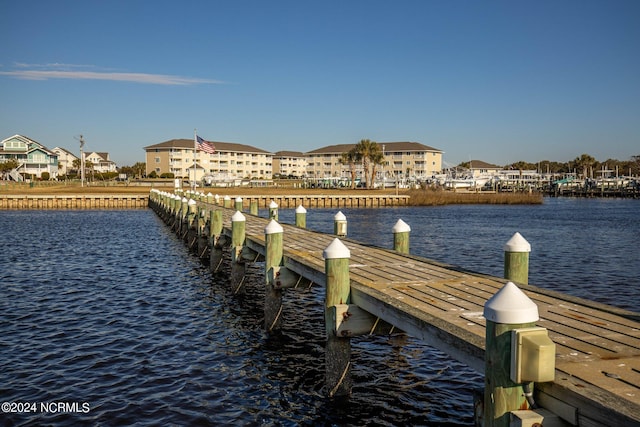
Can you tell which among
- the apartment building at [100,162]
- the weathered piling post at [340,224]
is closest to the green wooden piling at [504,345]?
the weathered piling post at [340,224]

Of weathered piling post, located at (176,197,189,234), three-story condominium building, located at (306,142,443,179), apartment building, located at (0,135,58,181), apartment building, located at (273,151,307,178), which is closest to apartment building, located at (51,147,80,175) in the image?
apartment building, located at (0,135,58,181)

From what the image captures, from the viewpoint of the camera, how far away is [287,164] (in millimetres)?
163875

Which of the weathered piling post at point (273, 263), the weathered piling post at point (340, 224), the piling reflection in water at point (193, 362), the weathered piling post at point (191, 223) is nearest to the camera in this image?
the piling reflection in water at point (193, 362)

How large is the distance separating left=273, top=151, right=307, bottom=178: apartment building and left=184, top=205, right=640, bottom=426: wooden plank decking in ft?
495

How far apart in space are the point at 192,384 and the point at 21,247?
2333 centimetres

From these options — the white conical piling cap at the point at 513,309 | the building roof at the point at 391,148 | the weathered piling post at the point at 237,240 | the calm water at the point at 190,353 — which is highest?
the building roof at the point at 391,148

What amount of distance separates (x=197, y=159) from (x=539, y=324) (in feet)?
439

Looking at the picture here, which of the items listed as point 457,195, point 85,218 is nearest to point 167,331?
point 85,218

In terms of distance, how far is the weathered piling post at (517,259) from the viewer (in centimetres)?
940

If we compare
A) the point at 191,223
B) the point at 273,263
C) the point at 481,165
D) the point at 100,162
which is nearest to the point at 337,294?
the point at 273,263

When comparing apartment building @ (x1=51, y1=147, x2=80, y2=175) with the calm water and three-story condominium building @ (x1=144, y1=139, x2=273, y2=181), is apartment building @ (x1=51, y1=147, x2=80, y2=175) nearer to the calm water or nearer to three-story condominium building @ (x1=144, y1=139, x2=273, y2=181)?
three-story condominium building @ (x1=144, y1=139, x2=273, y2=181)

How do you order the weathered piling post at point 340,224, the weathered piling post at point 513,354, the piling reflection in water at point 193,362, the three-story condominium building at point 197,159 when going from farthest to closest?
1. the three-story condominium building at point 197,159
2. the weathered piling post at point 340,224
3. the piling reflection in water at point 193,362
4. the weathered piling post at point 513,354

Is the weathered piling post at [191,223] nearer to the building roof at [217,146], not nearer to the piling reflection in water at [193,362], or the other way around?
the piling reflection in water at [193,362]

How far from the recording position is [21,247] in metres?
29.2
